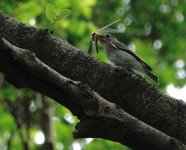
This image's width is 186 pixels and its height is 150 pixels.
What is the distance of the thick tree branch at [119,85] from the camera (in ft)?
12.1

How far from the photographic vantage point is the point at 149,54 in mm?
10852

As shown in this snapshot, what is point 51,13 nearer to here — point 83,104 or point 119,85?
point 119,85

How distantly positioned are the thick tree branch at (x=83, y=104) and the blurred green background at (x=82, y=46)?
1.60 meters

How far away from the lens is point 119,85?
375 centimetres

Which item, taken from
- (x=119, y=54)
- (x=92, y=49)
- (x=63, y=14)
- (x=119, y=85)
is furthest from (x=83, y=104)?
(x=119, y=54)

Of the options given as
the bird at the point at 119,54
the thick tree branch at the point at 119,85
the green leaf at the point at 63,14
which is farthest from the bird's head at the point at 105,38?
the green leaf at the point at 63,14

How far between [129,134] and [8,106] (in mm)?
5337

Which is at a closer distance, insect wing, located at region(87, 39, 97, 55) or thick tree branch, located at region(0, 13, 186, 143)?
thick tree branch, located at region(0, 13, 186, 143)

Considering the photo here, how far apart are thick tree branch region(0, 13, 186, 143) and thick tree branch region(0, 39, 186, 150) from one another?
1.40 feet

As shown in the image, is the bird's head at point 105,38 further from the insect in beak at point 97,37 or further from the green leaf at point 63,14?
the green leaf at point 63,14

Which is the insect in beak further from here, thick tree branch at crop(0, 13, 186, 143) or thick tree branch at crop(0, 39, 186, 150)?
thick tree branch at crop(0, 39, 186, 150)

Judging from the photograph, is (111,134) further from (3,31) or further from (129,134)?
(3,31)

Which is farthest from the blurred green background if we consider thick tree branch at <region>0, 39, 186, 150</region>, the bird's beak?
thick tree branch at <region>0, 39, 186, 150</region>

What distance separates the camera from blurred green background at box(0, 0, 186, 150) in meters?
7.89
